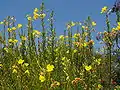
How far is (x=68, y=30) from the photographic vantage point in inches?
277

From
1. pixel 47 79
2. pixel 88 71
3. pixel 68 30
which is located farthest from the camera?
pixel 68 30

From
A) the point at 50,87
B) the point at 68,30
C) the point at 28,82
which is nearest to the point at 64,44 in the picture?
the point at 68,30

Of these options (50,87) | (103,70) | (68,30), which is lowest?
(50,87)

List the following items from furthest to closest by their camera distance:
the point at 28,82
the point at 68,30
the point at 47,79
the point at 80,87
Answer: the point at 68,30 → the point at 80,87 → the point at 28,82 → the point at 47,79

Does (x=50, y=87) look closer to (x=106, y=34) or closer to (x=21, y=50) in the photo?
(x=106, y=34)

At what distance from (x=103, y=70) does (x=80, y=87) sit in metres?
0.43

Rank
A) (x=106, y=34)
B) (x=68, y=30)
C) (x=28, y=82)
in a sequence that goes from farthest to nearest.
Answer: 1. (x=68, y=30)
2. (x=28, y=82)
3. (x=106, y=34)

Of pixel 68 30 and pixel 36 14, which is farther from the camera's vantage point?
pixel 68 30

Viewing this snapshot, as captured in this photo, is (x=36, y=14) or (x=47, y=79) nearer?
(x=47, y=79)

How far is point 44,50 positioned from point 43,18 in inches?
22.1

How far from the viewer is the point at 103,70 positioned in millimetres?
5367

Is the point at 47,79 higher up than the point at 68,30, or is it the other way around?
the point at 68,30

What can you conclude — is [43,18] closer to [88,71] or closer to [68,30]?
[68,30]

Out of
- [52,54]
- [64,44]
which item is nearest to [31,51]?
[52,54]
